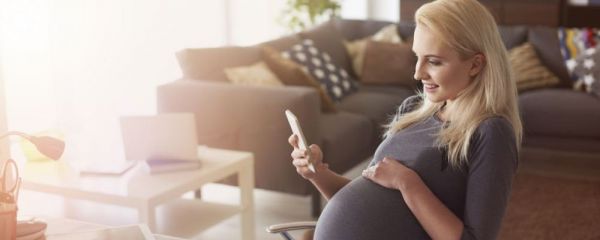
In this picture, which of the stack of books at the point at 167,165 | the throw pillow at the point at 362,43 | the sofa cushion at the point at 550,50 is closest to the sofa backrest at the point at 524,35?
the sofa cushion at the point at 550,50

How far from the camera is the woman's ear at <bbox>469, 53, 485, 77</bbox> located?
1812mm

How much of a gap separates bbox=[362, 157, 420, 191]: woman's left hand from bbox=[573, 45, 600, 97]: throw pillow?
3.59 m

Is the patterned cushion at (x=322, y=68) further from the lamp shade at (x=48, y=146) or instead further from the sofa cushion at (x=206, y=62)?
the lamp shade at (x=48, y=146)

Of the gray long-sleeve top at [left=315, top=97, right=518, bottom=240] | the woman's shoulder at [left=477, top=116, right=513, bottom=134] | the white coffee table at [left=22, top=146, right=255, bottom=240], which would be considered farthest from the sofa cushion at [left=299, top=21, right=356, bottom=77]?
the woman's shoulder at [left=477, top=116, right=513, bottom=134]

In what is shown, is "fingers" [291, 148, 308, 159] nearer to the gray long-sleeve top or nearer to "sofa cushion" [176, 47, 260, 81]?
the gray long-sleeve top

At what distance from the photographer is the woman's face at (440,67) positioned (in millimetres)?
1816

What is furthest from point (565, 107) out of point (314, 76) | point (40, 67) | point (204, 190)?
point (40, 67)

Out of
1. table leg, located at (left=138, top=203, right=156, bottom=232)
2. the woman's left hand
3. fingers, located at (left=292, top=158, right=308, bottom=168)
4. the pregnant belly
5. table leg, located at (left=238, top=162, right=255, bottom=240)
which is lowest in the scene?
table leg, located at (left=238, top=162, right=255, bottom=240)

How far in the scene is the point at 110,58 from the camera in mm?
4449

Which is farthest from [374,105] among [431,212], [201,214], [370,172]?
[431,212]

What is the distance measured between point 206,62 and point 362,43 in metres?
1.57

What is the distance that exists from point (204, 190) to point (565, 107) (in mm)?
2098

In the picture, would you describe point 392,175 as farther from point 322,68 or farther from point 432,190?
point 322,68

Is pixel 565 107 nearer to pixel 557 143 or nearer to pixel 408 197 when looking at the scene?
pixel 557 143
